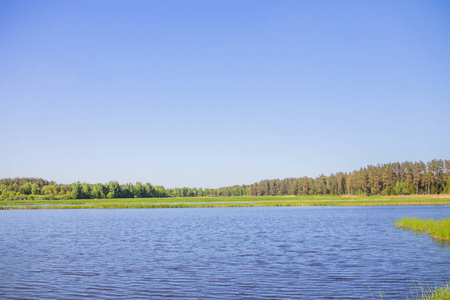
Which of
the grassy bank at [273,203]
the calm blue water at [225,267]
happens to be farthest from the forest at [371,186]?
the calm blue water at [225,267]

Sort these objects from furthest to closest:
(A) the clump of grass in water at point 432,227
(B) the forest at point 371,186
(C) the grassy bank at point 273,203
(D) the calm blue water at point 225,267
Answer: (B) the forest at point 371,186 < (C) the grassy bank at point 273,203 < (A) the clump of grass in water at point 432,227 < (D) the calm blue water at point 225,267

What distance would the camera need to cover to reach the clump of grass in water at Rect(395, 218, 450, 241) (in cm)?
2697

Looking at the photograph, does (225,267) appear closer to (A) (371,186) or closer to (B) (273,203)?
(B) (273,203)

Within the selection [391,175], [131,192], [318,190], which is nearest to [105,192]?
[131,192]

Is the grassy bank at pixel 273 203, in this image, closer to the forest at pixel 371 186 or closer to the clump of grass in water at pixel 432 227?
the forest at pixel 371 186

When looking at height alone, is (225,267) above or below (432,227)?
below

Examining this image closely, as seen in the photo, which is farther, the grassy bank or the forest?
the forest

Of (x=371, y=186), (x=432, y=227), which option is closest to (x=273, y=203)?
(x=371, y=186)

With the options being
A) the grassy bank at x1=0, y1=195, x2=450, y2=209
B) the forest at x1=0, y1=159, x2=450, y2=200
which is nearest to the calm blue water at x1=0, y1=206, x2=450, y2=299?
the grassy bank at x1=0, y1=195, x2=450, y2=209

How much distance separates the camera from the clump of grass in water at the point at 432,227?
88.5ft

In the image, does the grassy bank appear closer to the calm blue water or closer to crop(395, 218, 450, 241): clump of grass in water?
crop(395, 218, 450, 241): clump of grass in water

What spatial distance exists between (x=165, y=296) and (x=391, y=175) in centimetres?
13820

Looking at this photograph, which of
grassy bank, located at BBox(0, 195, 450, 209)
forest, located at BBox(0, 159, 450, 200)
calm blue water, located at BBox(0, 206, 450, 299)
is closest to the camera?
calm blue water, located at BBox(0, 206, 450, 299)

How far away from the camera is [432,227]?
29453mm
